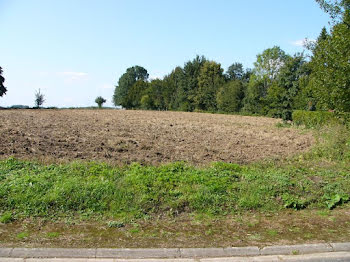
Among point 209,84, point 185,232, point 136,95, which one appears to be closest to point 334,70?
point 185,232

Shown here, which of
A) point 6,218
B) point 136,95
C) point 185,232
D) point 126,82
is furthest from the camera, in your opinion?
point 126,82

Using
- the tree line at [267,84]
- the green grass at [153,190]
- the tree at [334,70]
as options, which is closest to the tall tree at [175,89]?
the tree line at [267,84]

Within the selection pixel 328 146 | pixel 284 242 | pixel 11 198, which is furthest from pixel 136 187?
pixel 328 146

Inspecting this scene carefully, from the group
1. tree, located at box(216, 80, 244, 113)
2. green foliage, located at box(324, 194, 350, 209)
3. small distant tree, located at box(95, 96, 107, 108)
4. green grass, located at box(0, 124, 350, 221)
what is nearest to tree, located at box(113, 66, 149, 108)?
small distant tree, located at box(95, 96, 107, 108)

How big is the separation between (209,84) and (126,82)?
33.7m

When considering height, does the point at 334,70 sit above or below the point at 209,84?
below

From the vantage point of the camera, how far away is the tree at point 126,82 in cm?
8304

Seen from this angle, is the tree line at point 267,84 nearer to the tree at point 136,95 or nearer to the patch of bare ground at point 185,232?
the tree at point 136,95

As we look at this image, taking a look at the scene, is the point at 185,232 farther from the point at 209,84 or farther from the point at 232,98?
the point at 209,84

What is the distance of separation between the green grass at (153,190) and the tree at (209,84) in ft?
164

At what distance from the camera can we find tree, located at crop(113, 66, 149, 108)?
83037 mm

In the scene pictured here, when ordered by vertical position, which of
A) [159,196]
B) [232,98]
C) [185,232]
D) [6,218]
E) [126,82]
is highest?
[126,82]

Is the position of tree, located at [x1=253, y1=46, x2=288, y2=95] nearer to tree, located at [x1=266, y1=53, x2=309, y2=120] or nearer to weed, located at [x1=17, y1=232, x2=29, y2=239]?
tree, located at [x1=266, y1=53, x2=309, y2=120]

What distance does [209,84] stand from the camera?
59.7 m
